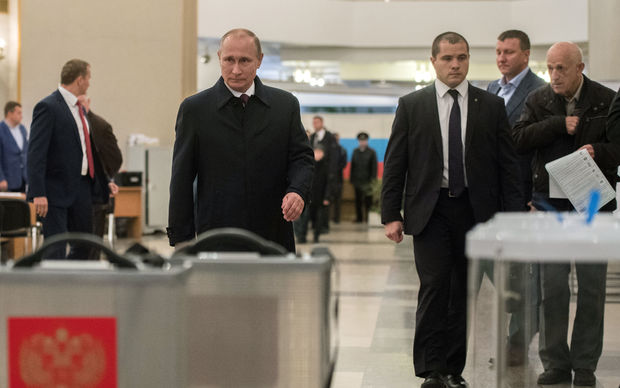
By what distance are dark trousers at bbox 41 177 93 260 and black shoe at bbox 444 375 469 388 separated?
2.56m

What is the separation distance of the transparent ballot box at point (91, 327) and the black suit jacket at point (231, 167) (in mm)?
1954

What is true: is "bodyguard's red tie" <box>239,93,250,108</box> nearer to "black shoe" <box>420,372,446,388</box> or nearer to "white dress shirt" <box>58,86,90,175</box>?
"black shoe" <box>420,372,446,388</box>

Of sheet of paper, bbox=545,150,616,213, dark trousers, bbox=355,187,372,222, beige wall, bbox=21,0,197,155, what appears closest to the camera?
sheet of paper, bbox=545,150,616,213

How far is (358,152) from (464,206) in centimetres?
1578

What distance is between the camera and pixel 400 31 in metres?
21.6

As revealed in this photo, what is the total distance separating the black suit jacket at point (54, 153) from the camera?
6090 millimetres

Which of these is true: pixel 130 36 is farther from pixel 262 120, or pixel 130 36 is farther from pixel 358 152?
pixel 262 120

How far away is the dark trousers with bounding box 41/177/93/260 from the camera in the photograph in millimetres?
6125

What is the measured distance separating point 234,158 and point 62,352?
2.05m

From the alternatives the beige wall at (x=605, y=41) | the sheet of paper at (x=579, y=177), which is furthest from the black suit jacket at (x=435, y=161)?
the beige wall at (x=605, y=41)

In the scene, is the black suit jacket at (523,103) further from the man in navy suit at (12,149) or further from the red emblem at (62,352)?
the man in navy suit at (12,149)

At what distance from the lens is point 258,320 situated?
7.95 feet

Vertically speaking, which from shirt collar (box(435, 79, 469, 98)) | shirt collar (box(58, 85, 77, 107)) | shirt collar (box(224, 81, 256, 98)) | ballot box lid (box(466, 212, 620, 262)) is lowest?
ballot box lid (box(466, 212, 620, 262))

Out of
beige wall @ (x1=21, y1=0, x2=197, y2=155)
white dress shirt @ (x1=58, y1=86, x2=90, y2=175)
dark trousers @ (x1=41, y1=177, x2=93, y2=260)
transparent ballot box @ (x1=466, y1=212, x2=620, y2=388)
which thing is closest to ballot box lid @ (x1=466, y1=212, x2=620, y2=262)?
transparent ballot box @ (x1=466, y1=212, x2=620, y2=388)
